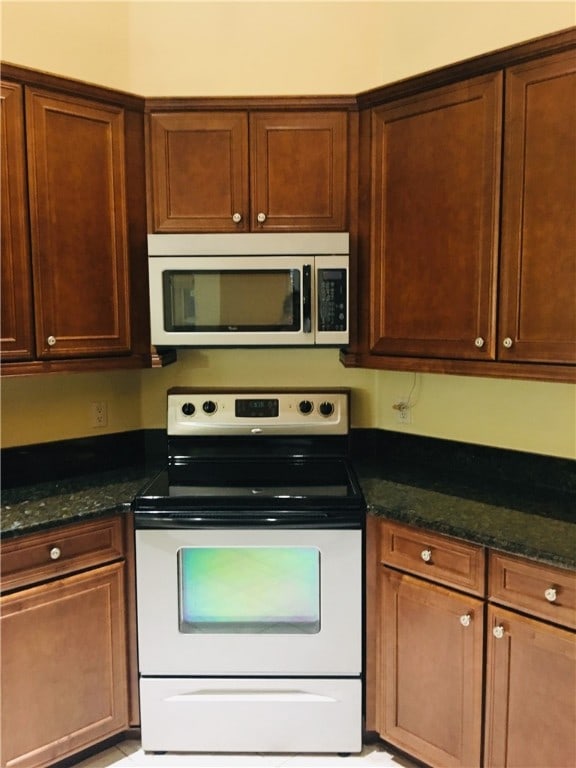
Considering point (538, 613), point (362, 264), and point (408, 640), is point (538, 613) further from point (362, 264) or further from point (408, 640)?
point (362, 264)

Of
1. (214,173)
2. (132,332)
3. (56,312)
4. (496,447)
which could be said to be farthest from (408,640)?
(214,173)

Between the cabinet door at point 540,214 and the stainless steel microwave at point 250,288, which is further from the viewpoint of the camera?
the stainless steel microwave at point 250,288

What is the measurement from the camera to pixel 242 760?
196 centimetres

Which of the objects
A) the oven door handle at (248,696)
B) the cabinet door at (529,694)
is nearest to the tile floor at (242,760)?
the oven door handle at (248,696)

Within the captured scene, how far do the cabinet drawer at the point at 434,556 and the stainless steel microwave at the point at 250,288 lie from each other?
0.71 meters

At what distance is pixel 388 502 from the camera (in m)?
1.88

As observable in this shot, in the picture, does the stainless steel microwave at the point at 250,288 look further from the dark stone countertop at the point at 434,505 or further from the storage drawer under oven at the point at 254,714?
the storage drawer under oven at the point at 254,714

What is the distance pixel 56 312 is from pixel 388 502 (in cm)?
127

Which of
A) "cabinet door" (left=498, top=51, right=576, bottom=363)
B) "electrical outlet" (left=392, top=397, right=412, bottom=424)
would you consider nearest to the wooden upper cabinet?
"cabinet door" (left=498, top=51, right=576, bottom=363)

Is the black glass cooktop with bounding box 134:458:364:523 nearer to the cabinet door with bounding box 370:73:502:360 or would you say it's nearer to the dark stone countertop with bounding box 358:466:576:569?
the dark stone countertop with bounding box 358:466:576:569

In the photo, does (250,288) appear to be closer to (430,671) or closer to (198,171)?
(198,171)

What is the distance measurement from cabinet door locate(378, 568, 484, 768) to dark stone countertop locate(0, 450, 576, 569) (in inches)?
8.5

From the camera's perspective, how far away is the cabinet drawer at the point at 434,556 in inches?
64.9

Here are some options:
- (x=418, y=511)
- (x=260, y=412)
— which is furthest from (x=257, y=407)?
(x=418, y=511)
